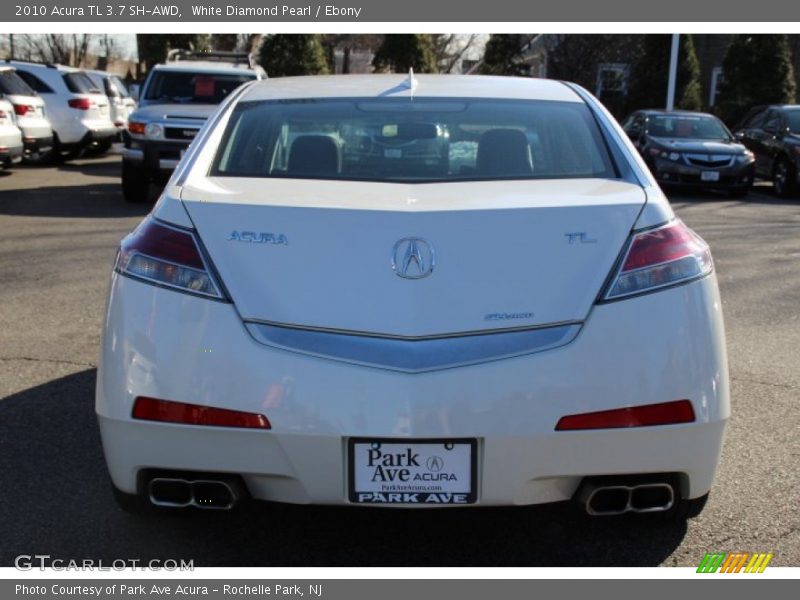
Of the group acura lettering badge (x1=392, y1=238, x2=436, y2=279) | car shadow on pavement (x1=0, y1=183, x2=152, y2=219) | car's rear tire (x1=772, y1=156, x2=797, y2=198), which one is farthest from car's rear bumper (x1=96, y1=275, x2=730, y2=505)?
car's rear tire (x1=772, y1=156, x2=797, y2=198)

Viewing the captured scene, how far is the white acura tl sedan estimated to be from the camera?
2857 millimetres

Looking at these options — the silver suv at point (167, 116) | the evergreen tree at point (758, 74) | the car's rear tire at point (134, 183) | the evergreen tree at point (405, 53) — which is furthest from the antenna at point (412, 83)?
the evergreen tree at point (405, 53)

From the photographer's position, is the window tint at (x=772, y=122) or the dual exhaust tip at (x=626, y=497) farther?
the window tint at (x=772, y=122)

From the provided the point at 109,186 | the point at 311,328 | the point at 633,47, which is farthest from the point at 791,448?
the point at 633,47

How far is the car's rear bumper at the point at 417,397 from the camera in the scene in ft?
9.31

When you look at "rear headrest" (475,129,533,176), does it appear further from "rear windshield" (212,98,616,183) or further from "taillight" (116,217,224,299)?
"taillight" (116,217,224,299)

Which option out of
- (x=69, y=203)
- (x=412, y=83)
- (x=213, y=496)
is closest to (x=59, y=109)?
(x=69, y=203)

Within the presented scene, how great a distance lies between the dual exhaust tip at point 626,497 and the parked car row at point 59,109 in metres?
14.9

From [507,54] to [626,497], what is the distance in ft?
135

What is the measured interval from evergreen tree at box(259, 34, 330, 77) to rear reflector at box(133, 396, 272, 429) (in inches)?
1293

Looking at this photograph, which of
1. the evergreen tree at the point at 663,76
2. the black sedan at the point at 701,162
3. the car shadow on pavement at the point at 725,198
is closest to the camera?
the car shadow on pavement at the point at 725,198

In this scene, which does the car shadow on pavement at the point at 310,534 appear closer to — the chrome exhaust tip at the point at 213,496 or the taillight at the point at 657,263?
the chrome exhaust tip at the point at 213,496
